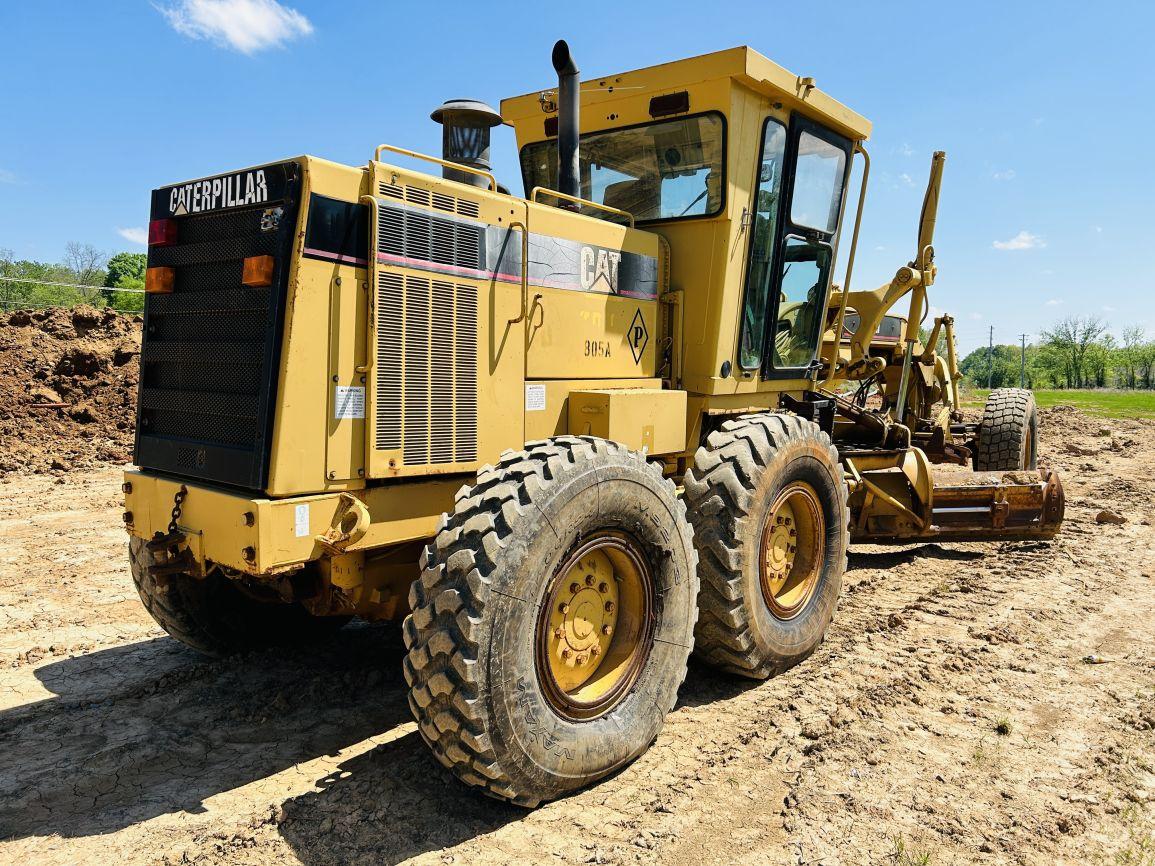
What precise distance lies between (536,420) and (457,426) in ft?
1.79

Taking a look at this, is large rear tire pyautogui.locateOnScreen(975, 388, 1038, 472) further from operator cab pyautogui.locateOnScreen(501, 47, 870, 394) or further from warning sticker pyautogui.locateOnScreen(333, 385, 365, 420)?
warning sticker pyautogui.locateOnScreen(333, 385, 365, 420)

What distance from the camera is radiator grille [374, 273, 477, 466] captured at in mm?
3490

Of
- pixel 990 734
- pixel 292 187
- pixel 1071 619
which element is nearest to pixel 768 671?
A: pixel 990 734

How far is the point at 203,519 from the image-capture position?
340 centimetres

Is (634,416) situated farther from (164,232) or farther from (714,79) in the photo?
(164,232)

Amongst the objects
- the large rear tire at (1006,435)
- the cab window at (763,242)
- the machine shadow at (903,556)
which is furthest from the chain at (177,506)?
the large rear tire at (1006,435)

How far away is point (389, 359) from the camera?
3.50 m

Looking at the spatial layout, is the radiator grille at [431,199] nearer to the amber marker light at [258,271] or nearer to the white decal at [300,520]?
the amber marker light at [258,271]

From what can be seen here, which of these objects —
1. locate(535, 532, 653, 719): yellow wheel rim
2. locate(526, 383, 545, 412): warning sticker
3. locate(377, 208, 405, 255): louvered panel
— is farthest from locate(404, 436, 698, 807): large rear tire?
locate(377, 208, 405, 255): louvered panel

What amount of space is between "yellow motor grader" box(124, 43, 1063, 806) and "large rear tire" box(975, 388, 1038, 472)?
461 cm

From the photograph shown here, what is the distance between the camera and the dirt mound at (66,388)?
12.7 metres

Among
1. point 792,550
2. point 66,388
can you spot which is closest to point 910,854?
point 792,550

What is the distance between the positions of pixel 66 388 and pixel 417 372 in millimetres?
13727

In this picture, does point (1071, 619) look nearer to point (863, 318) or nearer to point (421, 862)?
point (863, 318)
